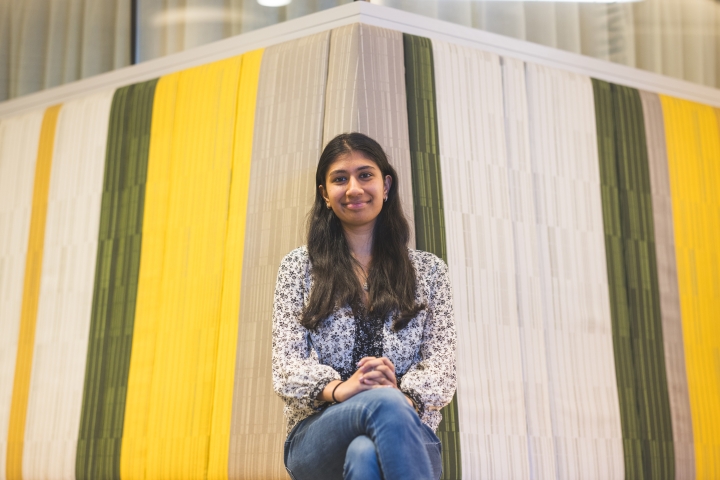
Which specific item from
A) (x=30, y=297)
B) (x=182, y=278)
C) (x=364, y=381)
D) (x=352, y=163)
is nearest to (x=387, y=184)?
(x=352, y=163)

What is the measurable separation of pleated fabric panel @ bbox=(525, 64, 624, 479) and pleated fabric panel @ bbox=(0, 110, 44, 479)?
178 centimetres

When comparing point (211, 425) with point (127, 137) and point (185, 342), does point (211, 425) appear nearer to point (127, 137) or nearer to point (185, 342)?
point (185, 342)

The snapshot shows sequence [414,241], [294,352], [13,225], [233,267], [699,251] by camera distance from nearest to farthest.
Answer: [294,352] → [414,241] → [233,267] → [699,251] → [13,225]

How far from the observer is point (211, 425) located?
262 cm

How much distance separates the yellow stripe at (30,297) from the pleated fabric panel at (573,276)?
1.72 meters

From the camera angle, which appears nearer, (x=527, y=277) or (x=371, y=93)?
(x=371, y=93)

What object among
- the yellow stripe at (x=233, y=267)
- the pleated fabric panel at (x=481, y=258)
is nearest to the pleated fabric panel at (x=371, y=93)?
the pleated fabric panel at (x=481, y=258)

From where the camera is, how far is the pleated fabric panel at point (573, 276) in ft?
8.98

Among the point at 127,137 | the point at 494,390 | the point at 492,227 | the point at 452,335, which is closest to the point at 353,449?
the point at 452,335

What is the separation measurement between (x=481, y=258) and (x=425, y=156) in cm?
36

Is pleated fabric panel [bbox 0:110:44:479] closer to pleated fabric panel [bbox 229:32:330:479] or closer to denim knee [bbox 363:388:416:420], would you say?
pleated fabric panel [bbox 229:32:330:479]

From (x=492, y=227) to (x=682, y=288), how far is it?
0.78 metres

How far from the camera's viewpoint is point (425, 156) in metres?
2.65

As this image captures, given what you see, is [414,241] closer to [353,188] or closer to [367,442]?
[353,188]
